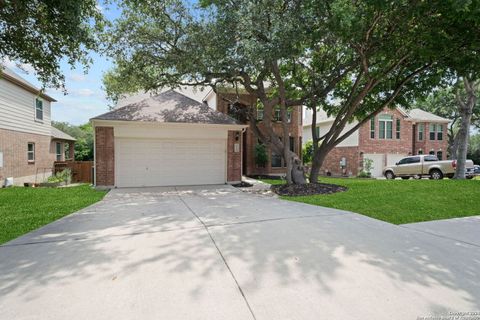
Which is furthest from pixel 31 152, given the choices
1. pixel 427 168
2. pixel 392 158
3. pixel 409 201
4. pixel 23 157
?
pixel 392 158

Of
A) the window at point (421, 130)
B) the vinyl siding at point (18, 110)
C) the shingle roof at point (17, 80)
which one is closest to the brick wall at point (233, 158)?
the shingle roof at point (17, 80)

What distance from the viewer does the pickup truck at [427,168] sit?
689 inches

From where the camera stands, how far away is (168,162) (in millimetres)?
12211

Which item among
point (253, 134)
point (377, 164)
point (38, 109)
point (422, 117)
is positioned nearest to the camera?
point (38, 109)

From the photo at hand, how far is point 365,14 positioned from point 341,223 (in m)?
5.87

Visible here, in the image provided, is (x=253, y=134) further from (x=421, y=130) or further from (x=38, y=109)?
(x=421, y=130)

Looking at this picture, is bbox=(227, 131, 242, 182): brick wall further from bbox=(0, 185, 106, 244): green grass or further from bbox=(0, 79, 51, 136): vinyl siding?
bbox=(0, 79, 51, 136): vinyl siding

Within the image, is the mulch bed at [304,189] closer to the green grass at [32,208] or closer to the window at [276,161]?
the green grass at [32,208]

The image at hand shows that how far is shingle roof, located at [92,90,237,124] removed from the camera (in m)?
11.5

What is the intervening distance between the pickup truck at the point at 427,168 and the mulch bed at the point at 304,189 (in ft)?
36.7

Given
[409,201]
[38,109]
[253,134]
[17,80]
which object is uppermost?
[17,80]

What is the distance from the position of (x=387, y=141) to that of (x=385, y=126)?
4.33ft

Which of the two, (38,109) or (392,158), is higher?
(38,109)

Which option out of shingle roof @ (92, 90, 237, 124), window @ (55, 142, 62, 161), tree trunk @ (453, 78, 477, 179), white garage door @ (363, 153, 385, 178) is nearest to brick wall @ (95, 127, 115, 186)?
shingle roof @ (92, 90, 237, 124)
